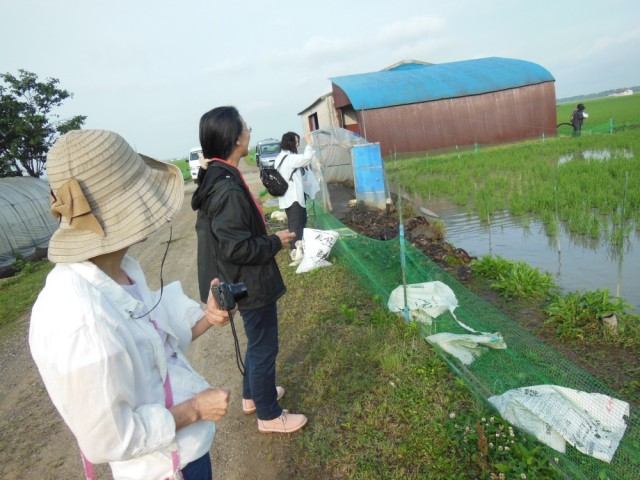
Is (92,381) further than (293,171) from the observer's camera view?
No

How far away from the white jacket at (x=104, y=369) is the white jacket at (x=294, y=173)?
14.2ft

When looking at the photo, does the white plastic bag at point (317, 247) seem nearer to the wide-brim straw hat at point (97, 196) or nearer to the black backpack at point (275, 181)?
the black backpack at point (275, 181)

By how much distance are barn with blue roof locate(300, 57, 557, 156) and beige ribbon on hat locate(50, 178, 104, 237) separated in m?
19.9

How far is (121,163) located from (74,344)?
530 mm

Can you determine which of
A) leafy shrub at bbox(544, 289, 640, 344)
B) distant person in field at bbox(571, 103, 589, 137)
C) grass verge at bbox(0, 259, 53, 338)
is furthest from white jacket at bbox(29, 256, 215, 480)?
distant person in field at bbox(571, 103, 589, 137)

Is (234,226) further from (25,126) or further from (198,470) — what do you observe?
(25,126)

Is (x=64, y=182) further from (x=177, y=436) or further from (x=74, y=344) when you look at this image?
(x=177, y=436)

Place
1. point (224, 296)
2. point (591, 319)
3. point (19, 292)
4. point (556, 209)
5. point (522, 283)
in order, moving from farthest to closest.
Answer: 1. point (19, 292)
2. point (556, 209)
3. point (522, 283)
4. point (591, 319)
5. point (224, 296)

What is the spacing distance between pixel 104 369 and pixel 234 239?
1.23 meters

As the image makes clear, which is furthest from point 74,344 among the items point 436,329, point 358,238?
point 358,238

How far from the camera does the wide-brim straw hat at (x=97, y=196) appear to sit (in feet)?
3.85

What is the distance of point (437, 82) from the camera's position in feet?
70.4

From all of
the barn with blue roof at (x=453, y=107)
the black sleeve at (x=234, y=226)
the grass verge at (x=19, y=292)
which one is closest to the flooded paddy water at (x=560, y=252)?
the black sleeve at (x=234, y=226)

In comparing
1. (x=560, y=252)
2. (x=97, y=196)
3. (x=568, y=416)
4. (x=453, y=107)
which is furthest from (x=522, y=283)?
(x=453, y=107)
